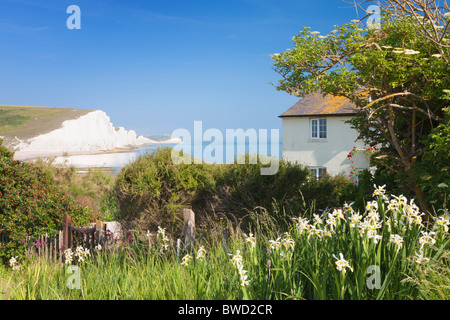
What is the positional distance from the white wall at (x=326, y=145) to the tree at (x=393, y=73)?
14.4m

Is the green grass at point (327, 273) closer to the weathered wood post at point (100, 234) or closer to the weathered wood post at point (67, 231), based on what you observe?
the weathered wood post at point (100, 234)

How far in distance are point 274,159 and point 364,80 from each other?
3.68 metres

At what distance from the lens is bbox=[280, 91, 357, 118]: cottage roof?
21688mm

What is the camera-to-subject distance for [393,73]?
234 inches

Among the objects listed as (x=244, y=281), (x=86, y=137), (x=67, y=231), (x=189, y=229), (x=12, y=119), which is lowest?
(x=67, y=231)

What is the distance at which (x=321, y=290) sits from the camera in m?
3.38

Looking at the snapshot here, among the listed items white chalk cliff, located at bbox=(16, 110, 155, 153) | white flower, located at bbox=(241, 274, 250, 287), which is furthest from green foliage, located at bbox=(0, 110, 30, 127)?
white flower, located at bbox=(241, 274, 250, 287)

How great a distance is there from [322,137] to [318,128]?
1.95ft

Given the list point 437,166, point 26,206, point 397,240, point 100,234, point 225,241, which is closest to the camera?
point 397,240

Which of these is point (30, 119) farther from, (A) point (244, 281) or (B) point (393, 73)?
(A) point (244, 281)

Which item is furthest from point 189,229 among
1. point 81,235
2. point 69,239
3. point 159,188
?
point 69,239

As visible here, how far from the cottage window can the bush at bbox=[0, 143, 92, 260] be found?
16197mm

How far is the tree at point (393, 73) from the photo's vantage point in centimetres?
582

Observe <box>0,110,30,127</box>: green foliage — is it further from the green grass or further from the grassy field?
the green grass
